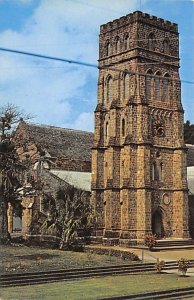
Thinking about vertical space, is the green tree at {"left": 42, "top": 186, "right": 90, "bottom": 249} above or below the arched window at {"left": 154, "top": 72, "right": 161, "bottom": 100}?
below

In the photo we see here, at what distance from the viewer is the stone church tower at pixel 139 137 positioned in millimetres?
31922

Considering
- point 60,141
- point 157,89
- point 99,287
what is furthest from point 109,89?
point 99,287

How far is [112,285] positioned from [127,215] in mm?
15793

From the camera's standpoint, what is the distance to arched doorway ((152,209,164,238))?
1310 inches

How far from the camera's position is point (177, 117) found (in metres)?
33.9

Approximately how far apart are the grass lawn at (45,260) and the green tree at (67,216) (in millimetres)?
1604

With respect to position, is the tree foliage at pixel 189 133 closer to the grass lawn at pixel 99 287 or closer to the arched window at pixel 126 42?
the arched window at pixel 126 42

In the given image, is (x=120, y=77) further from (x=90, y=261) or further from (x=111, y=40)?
(x=90, y=261)

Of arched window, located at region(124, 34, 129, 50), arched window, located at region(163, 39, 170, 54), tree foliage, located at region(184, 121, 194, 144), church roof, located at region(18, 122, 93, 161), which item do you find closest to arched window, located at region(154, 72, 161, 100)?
arched window, located at region(163, 39, 170, 54)

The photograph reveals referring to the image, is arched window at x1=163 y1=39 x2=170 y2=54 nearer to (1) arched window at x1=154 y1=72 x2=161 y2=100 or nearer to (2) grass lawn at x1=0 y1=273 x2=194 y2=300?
(1) arched window at x1=154 y1=72 x2=161 y2=100

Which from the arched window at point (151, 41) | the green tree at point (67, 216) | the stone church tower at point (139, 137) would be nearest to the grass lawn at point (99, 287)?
the green tree at point (67, 216)

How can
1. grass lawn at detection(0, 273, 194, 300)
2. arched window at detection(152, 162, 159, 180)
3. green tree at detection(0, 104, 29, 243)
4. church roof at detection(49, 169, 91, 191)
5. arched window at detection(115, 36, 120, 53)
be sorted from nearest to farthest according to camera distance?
grass lawn at detection(0, 273, 194, 300) < green tree at detection(0, 104, 29, 243) < arched window at detection(152, 162, 159, 180) < arched window at detection(115, 36, 120, 53) < church roof at detection(49, 169, 91, 191)

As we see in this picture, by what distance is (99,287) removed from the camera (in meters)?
15.0

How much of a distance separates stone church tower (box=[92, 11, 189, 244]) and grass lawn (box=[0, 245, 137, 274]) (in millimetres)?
8514
